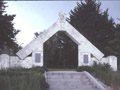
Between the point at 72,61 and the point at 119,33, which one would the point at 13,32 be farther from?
the point at 119,33

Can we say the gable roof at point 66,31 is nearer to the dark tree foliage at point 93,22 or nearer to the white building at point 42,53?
the white building at point 42,53

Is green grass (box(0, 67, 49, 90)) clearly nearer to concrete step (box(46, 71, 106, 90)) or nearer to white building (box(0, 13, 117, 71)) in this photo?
concrete step (box(46, 71, 106, 90))

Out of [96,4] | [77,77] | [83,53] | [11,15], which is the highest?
[96,4]

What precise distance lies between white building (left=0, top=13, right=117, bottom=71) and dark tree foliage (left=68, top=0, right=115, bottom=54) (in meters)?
8.50

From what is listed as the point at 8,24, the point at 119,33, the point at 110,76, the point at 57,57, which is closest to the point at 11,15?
the point at 8,24

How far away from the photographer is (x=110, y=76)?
16.1 metres

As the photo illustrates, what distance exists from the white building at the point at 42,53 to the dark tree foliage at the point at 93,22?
27.9 ft

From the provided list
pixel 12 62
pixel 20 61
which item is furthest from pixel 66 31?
pixel 12 62

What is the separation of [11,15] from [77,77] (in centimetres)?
1227

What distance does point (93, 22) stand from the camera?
3033 centimetres

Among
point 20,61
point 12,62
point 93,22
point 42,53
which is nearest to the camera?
point 12,62

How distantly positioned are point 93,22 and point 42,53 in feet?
39.1

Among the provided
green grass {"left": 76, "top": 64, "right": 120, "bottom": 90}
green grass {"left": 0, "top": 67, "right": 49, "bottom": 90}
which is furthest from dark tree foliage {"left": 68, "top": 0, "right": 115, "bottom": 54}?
green grass {"left": 0, "top": 67, "right": 49, "bottom": 90}

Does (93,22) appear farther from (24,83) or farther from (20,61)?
(24,83)
